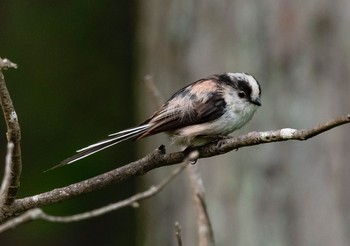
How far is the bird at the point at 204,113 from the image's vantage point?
3.77 metres

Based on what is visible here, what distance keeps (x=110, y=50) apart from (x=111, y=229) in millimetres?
1950

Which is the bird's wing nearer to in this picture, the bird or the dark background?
the bird

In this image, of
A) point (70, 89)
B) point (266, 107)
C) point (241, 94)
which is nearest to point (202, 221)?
point (241, 94)

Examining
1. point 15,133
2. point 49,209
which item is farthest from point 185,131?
point 49,209

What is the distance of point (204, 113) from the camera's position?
3.89 m

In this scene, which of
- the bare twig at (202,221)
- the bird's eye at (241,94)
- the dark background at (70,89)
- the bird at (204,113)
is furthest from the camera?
the dark background at (70,89)

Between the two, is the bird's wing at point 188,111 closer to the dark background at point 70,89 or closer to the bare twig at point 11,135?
the bare twig at point 11,135

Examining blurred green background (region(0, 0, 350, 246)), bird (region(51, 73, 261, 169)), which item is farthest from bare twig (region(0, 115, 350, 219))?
blurred green background (region(0, 0, 350, 246))

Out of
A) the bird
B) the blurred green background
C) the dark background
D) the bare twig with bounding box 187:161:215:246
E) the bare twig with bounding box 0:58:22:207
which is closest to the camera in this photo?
the bare twig with bounding box 187:161:215:246

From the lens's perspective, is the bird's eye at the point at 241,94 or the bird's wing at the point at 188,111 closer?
the bird's wing at the point at 188,111

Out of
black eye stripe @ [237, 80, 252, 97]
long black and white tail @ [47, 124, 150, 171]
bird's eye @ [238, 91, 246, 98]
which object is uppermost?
black eye stripe @ [237, 80, 252, 97]

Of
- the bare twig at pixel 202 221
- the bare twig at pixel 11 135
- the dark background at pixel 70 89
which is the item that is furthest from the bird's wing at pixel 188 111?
the dark background at pixel 70 89

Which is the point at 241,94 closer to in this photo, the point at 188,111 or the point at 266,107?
the point at 188,111

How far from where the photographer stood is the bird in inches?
148
